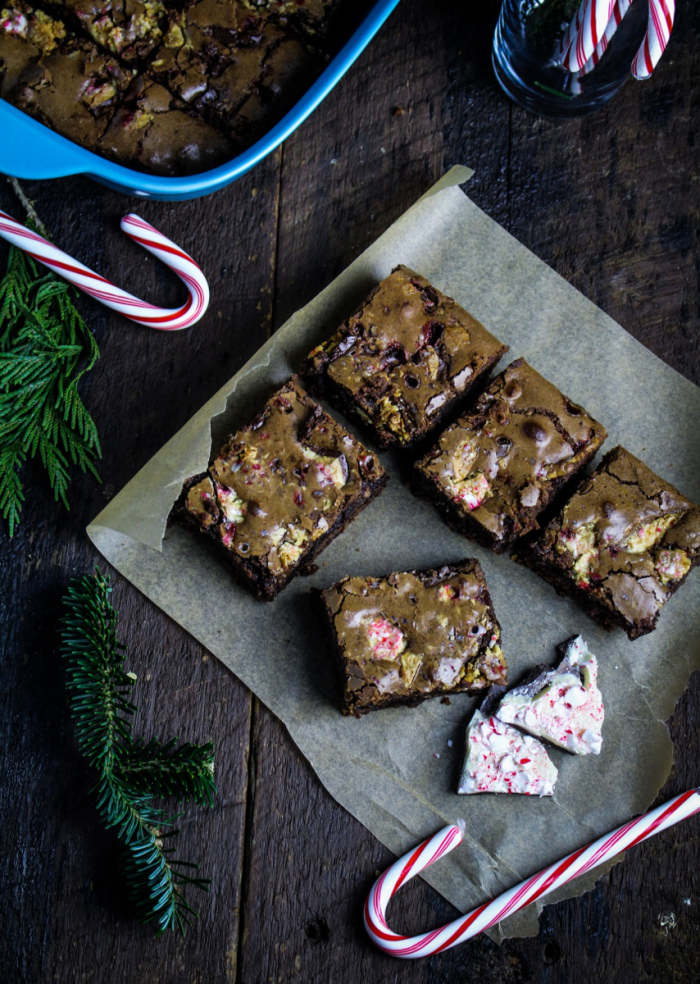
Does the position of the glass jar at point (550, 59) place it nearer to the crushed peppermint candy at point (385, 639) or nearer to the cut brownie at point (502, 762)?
the crushed peppermint candy at point (385, 639)

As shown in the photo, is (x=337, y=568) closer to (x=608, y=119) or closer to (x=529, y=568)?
(x=529, y=568)

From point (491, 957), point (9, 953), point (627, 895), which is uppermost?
point (627, 895)

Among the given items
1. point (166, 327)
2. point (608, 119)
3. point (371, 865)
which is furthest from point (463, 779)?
point (608, 119)

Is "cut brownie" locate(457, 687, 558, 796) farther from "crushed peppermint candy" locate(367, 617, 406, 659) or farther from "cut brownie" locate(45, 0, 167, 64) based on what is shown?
"cut brownie" locate(45, 0, 167, 64)

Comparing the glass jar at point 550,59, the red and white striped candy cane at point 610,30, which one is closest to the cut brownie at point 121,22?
the glass jar at point 550,59

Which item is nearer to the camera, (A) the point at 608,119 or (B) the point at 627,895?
(B) the point at 627,895

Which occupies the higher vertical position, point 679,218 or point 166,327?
point 679,218

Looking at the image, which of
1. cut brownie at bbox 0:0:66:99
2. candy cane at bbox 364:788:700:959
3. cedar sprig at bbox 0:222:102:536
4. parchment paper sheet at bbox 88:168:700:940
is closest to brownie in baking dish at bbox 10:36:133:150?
cut brownie at bbox 0:0:66:99
